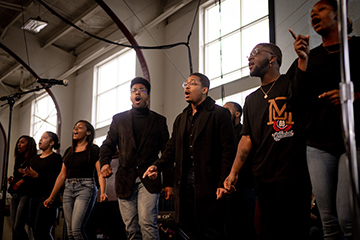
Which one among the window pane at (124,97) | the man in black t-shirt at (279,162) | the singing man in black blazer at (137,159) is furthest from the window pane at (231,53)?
the man in black t-shirt at (279,162)

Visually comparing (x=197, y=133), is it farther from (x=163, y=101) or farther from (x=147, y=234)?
(x=163, y=101)

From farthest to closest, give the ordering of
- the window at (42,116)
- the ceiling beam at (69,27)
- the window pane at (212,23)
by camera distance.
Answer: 1. the window at (42,116)
2. the ceiling beam at (69,27)
3. the window pane at (212,23)

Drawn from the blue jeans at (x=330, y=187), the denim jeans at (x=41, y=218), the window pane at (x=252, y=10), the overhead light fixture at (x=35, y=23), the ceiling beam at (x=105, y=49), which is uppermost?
the overhead light fixture at (x=35, y=23)

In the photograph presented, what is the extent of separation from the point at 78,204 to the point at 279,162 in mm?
2398

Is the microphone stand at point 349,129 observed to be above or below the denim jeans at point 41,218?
above

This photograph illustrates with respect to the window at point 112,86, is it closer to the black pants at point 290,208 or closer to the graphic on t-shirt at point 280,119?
the graphic on t-shirt at point 280,119

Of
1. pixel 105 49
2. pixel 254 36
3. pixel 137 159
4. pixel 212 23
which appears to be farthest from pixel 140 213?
pixel 105 49

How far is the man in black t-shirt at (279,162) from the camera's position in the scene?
2.38 metres

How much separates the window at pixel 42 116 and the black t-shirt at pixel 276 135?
11.3m

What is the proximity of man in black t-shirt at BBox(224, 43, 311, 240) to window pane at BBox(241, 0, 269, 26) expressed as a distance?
4.92 meters

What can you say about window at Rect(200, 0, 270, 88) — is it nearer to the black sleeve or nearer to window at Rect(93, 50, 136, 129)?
window at Rect(93, 50, 136, 129)

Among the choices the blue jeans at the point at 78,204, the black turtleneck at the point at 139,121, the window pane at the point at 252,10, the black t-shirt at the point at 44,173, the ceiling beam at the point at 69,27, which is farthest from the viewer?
the ceiling beam at the point at 69,27

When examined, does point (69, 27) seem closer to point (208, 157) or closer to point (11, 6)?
point (11, 6)

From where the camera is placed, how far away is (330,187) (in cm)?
210
